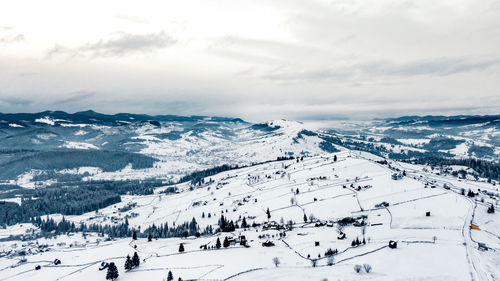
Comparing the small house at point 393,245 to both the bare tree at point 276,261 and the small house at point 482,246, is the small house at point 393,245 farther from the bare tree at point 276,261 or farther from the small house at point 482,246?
the bare tree at point 276,261

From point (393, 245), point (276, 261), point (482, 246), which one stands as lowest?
point (276, 261)

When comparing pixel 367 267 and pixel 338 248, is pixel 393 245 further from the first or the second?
pixel 367 267

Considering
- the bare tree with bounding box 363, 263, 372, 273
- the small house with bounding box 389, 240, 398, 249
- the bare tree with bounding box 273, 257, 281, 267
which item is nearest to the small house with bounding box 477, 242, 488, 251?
the small house with bounding box 389, 240, 398, 249

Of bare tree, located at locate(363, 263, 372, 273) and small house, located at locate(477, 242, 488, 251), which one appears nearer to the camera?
bare tree, located at locate(363, 263, 372, 273)

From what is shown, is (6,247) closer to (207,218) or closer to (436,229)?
(207,218)

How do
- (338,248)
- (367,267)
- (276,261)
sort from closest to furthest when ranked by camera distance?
1. (367,267)
2. (276,261)
3. (338,248)

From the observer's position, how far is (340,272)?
68.1 m

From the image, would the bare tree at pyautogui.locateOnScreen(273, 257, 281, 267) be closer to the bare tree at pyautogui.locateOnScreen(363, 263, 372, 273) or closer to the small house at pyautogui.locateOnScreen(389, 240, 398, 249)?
the bare tree at pyautogui.locateOnScreen(363, 263, 372, 273)

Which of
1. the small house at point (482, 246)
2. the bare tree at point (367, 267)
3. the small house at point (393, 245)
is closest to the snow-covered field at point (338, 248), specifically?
the bare tree at point (367, 267)

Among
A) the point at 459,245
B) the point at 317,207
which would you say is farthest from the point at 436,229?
the point at 317,207

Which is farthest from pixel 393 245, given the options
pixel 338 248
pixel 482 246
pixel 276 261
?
pixel 276 261

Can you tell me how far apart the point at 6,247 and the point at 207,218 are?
108169 millimetres

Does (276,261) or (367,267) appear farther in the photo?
(276,261)

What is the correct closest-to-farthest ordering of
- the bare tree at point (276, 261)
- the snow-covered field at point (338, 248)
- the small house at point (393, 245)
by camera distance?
the snow-covered field at point (338, 248) → the bare tree at point (276, 261) → the small house at point (393, 245)
